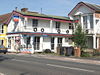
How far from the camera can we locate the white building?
36.7 m

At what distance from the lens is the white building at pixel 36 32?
36.7 meters

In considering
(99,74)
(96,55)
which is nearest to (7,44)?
(96,55)

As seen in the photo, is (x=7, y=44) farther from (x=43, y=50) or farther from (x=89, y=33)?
(x=89, y=33)

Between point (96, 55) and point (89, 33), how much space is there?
7.85 meters

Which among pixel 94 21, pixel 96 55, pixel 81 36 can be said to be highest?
pixel 94 21

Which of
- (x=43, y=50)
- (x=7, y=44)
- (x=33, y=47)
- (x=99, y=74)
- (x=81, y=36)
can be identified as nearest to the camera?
(x=99, y=74)

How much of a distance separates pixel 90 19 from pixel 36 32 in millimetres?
9464

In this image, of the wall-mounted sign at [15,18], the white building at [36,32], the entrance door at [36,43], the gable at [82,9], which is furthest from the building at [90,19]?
the wall-mounted sign at [15,18]

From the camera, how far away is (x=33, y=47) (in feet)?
117

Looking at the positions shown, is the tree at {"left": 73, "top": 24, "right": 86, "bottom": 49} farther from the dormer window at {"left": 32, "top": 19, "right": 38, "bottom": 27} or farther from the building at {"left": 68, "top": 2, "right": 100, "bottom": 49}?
the dormer window at {"left": 32, "top": 19, "right": 38, "bottom": 27}

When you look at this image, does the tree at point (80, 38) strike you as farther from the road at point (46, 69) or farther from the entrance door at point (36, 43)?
the road at point (46, 69)

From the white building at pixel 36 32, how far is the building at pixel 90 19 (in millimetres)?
3277

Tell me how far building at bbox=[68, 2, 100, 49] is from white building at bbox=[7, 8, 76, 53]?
10.8 ft

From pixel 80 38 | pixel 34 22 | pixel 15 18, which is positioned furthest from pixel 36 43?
pixel 80 38
